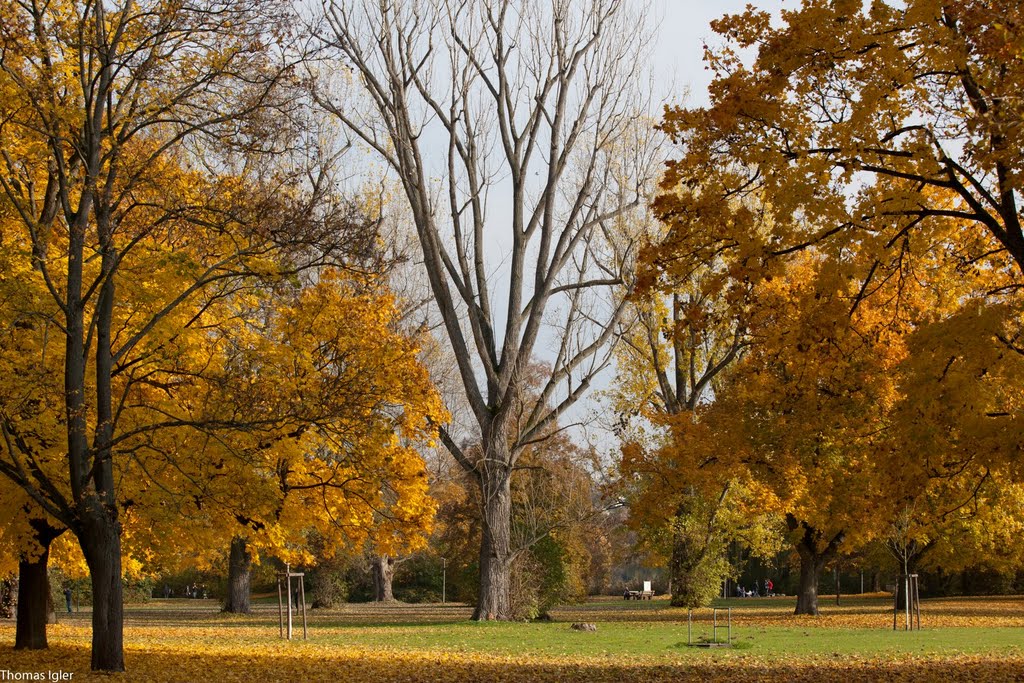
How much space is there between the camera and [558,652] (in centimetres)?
1736

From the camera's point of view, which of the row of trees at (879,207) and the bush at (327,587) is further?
the bush at (327,587)

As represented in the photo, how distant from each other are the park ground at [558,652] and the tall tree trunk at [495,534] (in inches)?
33.5

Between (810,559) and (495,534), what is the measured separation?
34.5 feet

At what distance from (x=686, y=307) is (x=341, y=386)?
426cm

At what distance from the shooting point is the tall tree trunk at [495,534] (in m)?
26.6

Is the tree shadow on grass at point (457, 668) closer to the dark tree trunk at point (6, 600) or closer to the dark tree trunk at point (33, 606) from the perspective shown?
the dark tree trunk at point (33, 606)

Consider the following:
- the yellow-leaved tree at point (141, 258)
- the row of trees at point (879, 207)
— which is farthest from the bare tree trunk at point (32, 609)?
the row of trees at point (879, 207)

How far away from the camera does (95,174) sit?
12508 millimetres

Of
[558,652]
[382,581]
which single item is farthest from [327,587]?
[558,652]

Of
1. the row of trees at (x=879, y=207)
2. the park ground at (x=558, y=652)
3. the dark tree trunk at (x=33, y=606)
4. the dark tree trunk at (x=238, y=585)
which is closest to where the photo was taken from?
the row of trees at (x=879, y=207)

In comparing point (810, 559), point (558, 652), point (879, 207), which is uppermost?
point (879, 207)

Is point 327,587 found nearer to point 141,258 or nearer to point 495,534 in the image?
point 495,534

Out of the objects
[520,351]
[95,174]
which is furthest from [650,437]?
[95,174]

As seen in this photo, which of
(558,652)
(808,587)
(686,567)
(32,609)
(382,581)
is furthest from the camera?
(382,581)
